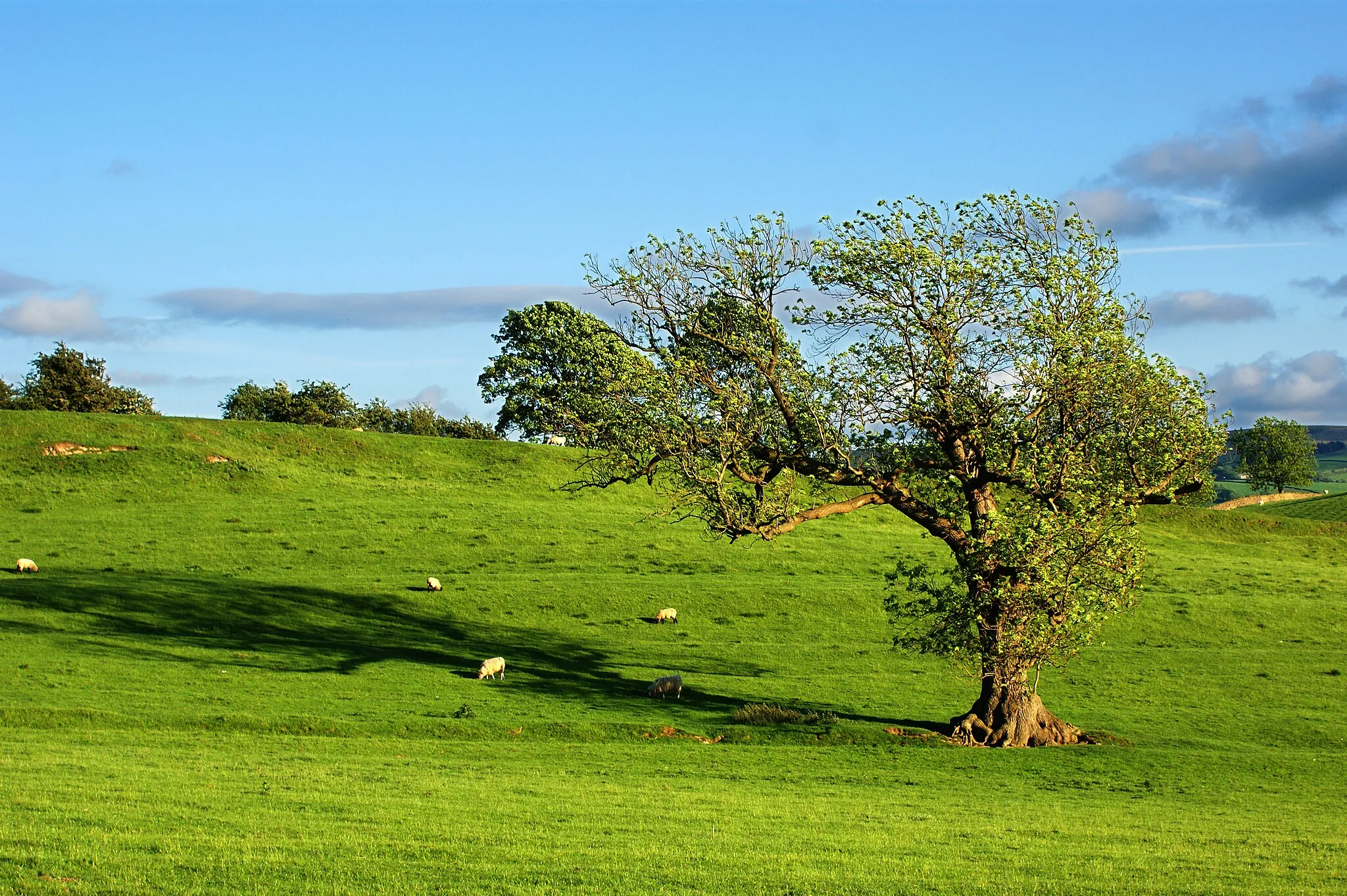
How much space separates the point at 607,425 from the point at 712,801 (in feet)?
44.8

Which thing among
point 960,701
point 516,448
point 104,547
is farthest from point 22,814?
point 516,448

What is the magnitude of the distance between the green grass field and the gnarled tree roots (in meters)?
1.09

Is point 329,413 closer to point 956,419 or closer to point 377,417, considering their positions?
point 377,417

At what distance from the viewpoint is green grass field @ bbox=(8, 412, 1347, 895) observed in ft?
52.3

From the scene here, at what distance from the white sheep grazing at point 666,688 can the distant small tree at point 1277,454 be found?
93.0 m

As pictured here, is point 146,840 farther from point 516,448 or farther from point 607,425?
point 516,448

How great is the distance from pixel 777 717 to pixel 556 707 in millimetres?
6557

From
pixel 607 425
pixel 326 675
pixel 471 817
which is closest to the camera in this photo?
pixel 471 817

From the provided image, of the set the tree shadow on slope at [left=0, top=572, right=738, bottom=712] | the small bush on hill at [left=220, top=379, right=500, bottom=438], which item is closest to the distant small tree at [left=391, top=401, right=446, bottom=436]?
the small bush on hill at [left=220, top=379, right=500, bottom=438]

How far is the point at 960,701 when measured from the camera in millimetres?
36250

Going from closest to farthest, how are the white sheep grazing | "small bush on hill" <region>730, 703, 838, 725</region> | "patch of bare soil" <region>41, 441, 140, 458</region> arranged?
"small bush on hill" <region>730, 703, 838, 725</region> < the white sheep grazing < "patch of bare soil" <region>41, 441, 140, 458</region>

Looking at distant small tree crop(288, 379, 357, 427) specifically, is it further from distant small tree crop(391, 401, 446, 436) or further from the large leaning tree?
the large leaning tree

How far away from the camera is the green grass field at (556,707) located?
15.9 m

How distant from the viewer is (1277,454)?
112m
